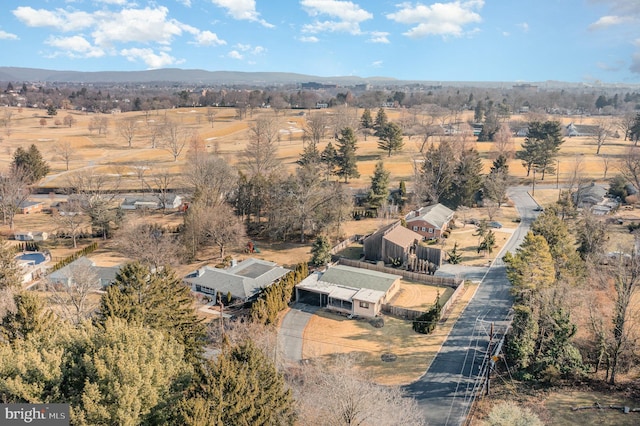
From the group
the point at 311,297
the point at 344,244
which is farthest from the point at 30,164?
the point at 311,297

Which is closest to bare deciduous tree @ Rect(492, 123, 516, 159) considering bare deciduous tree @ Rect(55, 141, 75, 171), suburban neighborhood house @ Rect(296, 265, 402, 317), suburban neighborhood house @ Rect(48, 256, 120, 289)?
suburban neighborhood house @ Rect(296, 265, 402, 317)

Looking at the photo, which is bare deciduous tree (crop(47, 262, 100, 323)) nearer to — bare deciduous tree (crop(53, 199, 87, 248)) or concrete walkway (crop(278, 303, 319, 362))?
concrete walkway (crop(278, 303, 319, 362))

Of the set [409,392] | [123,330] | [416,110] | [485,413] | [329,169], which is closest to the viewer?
[123,330]

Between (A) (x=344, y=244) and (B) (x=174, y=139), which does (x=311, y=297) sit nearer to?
(A) (x=344, y=244)

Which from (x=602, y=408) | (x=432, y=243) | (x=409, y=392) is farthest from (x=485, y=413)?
(x=432, y=243)

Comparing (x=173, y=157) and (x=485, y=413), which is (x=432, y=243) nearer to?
(x=485, y=413)

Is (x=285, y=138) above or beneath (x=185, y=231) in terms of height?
above
